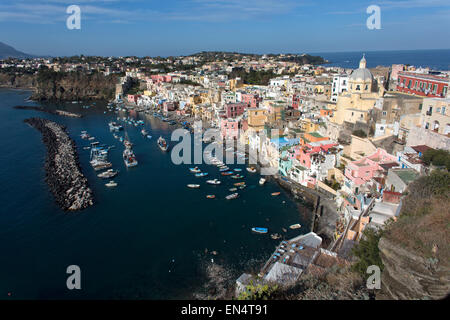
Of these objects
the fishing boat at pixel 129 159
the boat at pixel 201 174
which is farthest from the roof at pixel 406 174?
the fishing boat at pixel 129 159

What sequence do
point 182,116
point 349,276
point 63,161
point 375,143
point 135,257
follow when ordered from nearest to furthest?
point 349,276
point 135,257
point 375,143
point 63,161
point 182,116

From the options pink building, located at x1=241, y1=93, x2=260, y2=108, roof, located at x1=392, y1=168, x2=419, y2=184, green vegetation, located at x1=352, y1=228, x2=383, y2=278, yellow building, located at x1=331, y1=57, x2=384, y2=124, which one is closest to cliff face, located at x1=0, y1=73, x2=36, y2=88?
pink building, located at x1=241, y1=93, x2=260, y2=108

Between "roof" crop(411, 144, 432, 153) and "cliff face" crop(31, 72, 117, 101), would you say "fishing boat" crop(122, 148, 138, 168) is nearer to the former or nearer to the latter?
"roof" crop(411, 144, 432, 153)

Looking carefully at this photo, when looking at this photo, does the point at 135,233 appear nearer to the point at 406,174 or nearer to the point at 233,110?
the point at 406,174

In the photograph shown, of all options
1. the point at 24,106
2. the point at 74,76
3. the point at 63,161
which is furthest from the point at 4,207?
the point at 74,76

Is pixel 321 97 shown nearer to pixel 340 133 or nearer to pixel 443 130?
pixel 340 133

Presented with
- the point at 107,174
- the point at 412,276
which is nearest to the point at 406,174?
the point at 412,276
